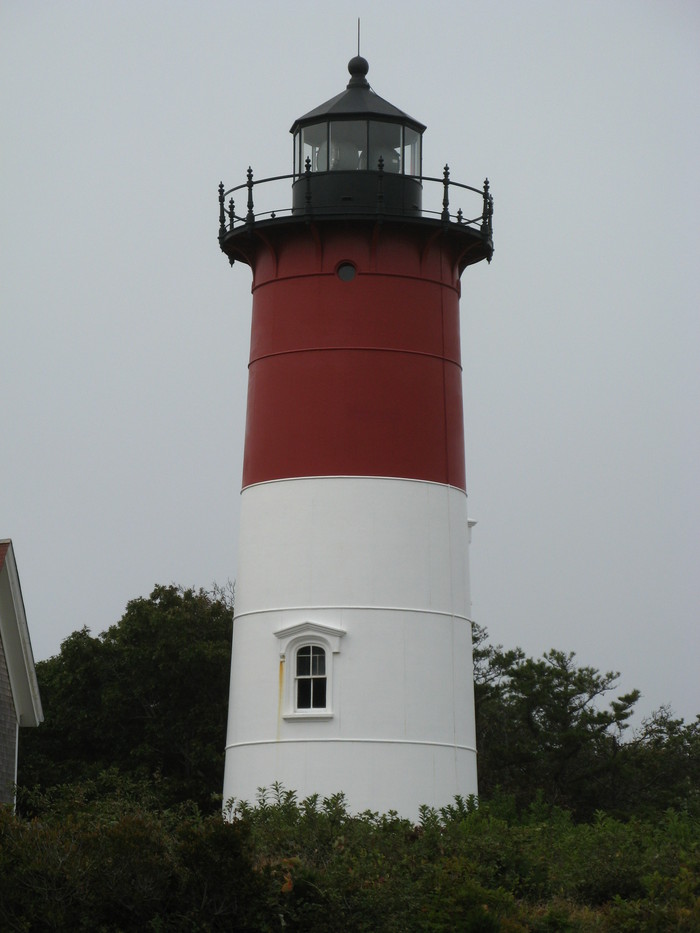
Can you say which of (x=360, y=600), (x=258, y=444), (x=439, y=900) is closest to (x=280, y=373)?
(x=258, y=444)

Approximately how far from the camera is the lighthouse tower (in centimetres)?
2684

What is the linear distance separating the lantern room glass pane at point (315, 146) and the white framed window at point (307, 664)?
760 cm

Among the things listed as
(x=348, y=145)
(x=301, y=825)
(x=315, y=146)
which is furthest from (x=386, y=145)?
(x=301, y=825)

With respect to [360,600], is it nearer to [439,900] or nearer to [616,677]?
[439,900]

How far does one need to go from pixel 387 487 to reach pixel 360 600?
182cm

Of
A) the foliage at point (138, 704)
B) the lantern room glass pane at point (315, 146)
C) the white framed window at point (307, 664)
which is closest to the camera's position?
the white framed window at point (307, 664)

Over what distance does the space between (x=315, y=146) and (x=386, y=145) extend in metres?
1.18

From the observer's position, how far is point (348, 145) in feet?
95.2

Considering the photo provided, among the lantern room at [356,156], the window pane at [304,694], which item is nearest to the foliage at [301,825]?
the window pane at [304,694]

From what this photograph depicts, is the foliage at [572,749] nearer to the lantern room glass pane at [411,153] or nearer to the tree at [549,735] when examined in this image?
the tree at [549,735]

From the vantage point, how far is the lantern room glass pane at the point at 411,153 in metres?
29.1

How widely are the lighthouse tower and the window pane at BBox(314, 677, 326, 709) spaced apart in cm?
4

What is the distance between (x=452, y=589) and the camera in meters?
27.9

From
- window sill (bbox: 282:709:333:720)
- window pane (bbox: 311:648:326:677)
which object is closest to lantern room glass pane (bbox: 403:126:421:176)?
window pane (bbox: 311:648:326:677)
